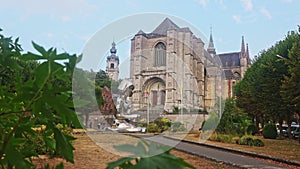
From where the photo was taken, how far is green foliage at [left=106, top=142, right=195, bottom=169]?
1.84 feet

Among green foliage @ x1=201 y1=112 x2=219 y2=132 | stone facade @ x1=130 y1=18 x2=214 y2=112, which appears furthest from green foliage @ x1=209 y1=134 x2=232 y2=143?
stone facade @ x1=130 y1=18 x2=214 y2=112

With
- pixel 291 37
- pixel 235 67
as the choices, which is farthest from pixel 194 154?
pixel 235 67

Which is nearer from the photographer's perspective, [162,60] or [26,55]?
[26,55]

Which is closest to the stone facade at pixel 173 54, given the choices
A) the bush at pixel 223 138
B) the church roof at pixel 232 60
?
the bush at pixel 223 138

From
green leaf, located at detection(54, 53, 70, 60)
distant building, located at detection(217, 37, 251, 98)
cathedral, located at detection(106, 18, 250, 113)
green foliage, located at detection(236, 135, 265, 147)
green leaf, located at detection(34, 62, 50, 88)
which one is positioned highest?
distant building, located at detection(217, 37, 251, 98)

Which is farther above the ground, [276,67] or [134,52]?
[276,67]

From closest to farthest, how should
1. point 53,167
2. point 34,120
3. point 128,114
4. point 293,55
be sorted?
Result: point 53,167 → point 34,120 → point 128,114 → point 293,55

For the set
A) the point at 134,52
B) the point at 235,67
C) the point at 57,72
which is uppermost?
the point at 235,67

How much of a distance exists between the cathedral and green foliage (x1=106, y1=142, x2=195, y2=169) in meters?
1.21

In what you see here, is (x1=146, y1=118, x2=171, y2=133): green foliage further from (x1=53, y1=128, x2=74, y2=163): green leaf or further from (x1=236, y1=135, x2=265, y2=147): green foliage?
(x1=236, y1=135, x2=265, y2=147): green foliage

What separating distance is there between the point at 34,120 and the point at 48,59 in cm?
32

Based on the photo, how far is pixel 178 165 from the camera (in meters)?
0.57

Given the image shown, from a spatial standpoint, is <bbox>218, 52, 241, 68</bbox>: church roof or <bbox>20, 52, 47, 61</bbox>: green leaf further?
<bbox>218, 52, 241, 68</bbox>: church roof

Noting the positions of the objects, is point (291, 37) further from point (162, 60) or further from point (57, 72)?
point (57, 72)
